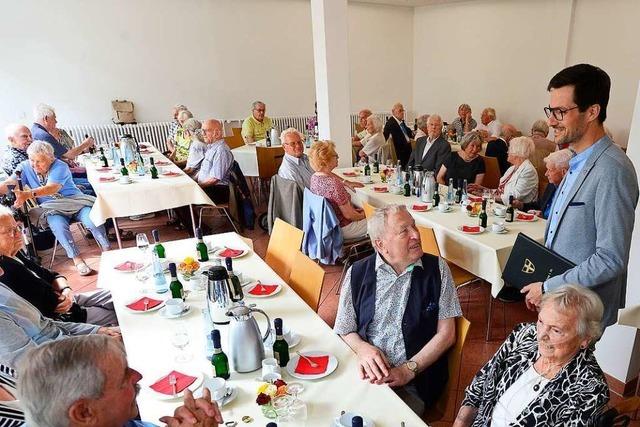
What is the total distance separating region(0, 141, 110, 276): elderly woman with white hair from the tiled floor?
0.80 feet

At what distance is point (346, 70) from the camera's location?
4.88 metres

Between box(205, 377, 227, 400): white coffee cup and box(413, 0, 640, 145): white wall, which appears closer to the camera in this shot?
box(205, 377, 227, 400): white coffee cup

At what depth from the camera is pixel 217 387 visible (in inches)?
58.1

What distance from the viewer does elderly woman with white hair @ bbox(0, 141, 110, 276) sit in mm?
4191

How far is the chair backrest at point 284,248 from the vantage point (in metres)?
2.60

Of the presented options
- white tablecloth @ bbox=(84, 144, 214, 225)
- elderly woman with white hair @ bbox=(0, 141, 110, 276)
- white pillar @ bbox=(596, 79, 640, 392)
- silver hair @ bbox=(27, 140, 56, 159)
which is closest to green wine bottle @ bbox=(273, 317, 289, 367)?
white pillar @ bbox=(596, 79, 640, 392)

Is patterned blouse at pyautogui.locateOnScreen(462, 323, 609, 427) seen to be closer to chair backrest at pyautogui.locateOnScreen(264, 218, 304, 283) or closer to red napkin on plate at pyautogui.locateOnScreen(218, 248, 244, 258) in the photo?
chair backrest at pyautogui.locateOnScreen(264, 218, 304, 283)

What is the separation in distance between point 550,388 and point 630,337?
51.8 inches

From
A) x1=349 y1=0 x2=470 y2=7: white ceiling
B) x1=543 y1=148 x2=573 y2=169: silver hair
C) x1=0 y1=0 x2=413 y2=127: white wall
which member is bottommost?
x1=543 y1=148 x2=573 y2=169: silver hair

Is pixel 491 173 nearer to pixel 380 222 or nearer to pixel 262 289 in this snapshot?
pixel 380 222

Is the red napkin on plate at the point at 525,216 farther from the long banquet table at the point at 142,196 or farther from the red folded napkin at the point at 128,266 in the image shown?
the long banquet table at the point at 142,196

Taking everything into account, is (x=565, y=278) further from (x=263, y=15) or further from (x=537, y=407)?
(x=263, y=15)

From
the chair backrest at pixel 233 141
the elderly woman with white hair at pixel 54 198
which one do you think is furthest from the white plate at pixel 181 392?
the chair backrest at pixel 233 141

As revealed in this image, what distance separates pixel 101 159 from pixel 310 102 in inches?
190
